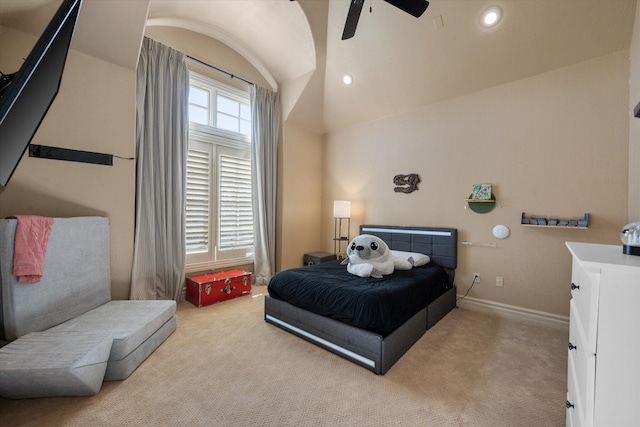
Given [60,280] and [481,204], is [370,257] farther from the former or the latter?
[60,280]

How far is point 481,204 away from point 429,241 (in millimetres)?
781

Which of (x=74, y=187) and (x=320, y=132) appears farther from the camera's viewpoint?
(x=320, y=132)

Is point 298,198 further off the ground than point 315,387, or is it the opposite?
point 298,198

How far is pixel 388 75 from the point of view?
3.55 m

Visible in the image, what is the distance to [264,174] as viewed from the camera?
420 cm

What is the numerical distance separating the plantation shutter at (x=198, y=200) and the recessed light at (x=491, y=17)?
142 inches

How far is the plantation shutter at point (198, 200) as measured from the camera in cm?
356

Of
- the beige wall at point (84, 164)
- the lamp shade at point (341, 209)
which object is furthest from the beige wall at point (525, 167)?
the beige wall at point (84, 164)

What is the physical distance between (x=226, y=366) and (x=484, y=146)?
11.8 feet

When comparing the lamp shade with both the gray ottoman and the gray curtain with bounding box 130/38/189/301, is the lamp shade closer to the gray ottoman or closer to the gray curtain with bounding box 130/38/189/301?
the gray curtain with bounding box 130/38/189/301

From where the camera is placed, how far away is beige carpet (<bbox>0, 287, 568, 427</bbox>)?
61.0 inches

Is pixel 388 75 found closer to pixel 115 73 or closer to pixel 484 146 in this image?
pixel 484 146

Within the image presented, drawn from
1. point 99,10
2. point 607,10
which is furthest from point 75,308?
point 607,10

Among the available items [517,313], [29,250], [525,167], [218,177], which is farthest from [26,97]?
[517,313]
